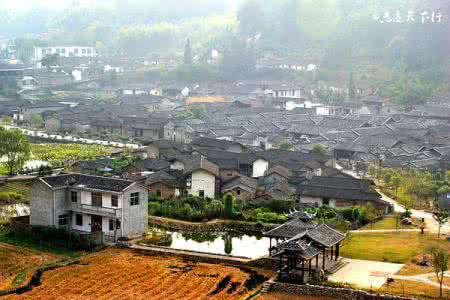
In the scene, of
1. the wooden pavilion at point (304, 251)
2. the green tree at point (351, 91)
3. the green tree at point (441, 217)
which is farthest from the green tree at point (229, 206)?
the green tree at point (351, 91)

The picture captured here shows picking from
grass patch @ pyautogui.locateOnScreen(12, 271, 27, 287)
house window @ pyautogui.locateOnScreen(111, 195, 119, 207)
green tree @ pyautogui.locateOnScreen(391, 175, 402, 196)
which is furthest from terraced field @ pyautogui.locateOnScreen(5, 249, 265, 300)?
green tree @ pyautogui.locateOnScreen(391, 175, 402, 196)

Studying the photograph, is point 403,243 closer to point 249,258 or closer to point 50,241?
point 249,258

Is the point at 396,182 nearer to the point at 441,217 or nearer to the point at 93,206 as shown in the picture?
the point at 441,217

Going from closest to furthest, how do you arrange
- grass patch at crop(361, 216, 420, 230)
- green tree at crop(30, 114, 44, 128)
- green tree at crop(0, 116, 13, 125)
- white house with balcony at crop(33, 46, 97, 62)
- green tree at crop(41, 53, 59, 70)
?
grass patch at crop(361, 216, 420, 230) < green tree at crop(30, 114, 44, 128) < green tree at crop(0, 116, 13, 125) < green tree at crop(41, 53, 59, 70) < white house with balcony at crop(33, 46, 97, 62)

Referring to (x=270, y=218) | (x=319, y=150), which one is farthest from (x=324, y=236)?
(x=319, y=150)

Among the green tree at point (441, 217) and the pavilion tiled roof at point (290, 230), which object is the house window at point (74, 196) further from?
the green tree at point (441, 217)

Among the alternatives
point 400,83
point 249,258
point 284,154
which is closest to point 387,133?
point 284,154

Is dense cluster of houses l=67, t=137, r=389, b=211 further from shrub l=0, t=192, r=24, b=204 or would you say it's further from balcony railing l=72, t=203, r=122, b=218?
shrub l=0, t=192, r=24, b=204
